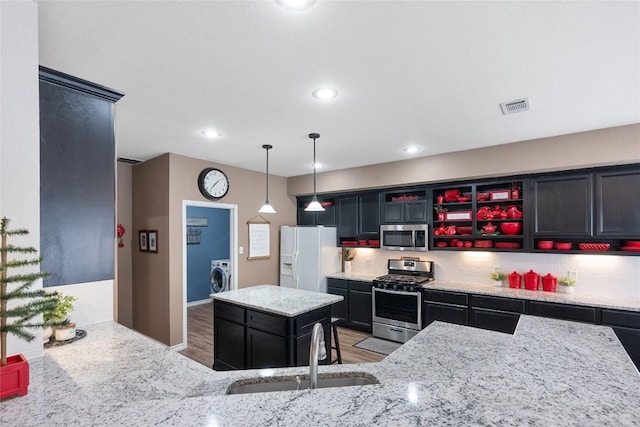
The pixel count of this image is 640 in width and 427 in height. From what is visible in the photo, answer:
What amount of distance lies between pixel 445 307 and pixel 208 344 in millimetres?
3276

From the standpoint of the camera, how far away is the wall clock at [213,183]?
14.4ft

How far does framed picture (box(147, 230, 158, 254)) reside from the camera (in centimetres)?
424

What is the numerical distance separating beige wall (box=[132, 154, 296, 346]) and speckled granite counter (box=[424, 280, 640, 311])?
299cm

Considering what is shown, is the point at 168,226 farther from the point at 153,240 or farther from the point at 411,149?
the point at 411,149

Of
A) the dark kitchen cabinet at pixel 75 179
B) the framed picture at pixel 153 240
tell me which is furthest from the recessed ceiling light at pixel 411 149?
the framed picture at pixel 153 240

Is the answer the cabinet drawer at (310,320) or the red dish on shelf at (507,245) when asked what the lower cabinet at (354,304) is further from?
the red dish on shelf at (507,245)

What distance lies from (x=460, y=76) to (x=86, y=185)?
2.24 metres

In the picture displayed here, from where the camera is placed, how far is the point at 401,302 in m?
4.32

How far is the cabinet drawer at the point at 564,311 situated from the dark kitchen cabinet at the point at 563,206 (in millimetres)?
796

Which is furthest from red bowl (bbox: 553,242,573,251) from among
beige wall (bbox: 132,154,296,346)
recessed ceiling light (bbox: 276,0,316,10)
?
beige wall (bbox: 132,154,296,346)

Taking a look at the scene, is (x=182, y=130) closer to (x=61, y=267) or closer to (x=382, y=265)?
(x=61, y=267)

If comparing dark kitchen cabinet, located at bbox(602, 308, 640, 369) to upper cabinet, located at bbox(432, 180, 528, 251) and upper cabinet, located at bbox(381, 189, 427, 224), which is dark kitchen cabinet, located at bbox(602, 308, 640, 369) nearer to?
upper cabinet, located at bbox(432, 180, 528, 251)

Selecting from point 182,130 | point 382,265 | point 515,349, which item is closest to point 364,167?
point 382,265

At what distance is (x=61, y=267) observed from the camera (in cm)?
136
